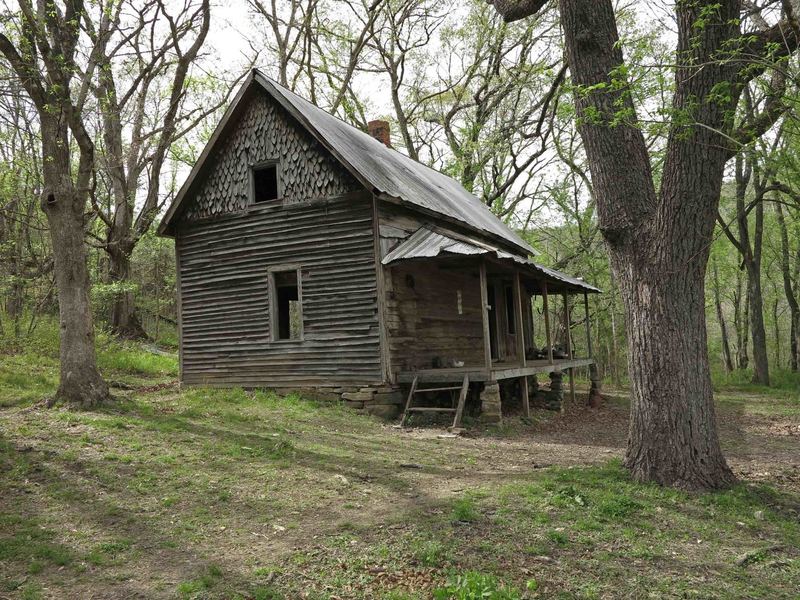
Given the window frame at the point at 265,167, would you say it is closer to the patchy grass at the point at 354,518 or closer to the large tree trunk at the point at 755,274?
the patchy grass at the point at 354,518

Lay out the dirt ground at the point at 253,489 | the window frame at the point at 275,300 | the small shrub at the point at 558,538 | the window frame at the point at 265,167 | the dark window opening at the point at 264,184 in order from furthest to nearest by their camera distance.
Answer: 1. the dark window opening at the point at 264,184
2. the window frame at the point at 265,167
3. the window frame at the point at 275,300
4. the small shrub at the point at 558,538
5. the dirt ground at the point at 253,489

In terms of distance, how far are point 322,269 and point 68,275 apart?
510cm

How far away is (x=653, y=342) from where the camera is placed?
6793 mm

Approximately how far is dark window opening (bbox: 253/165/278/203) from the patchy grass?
23.0 feet

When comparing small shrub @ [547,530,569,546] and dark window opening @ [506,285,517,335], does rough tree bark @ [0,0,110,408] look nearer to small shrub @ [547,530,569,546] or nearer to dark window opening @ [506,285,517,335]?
small shrub @ [547,530,569,546]

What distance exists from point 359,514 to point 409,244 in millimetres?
7837

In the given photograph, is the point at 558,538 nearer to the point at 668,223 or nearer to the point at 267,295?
the point at 668,223

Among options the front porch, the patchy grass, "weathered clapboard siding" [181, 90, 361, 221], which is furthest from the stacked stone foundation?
"weathered clapboard siding" [181, 90, 361, 221]

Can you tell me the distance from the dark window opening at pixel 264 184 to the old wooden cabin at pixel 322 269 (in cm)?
4

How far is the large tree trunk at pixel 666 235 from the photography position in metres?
6.49

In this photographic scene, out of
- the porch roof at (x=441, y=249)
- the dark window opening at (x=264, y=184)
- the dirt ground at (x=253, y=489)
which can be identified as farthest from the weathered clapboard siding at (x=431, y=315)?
the dark window opening at (x=264, y=184)

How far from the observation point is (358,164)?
1292 centimetres

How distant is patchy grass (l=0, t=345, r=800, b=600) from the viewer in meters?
4.65

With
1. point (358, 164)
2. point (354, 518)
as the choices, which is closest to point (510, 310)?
point (358, 164)
